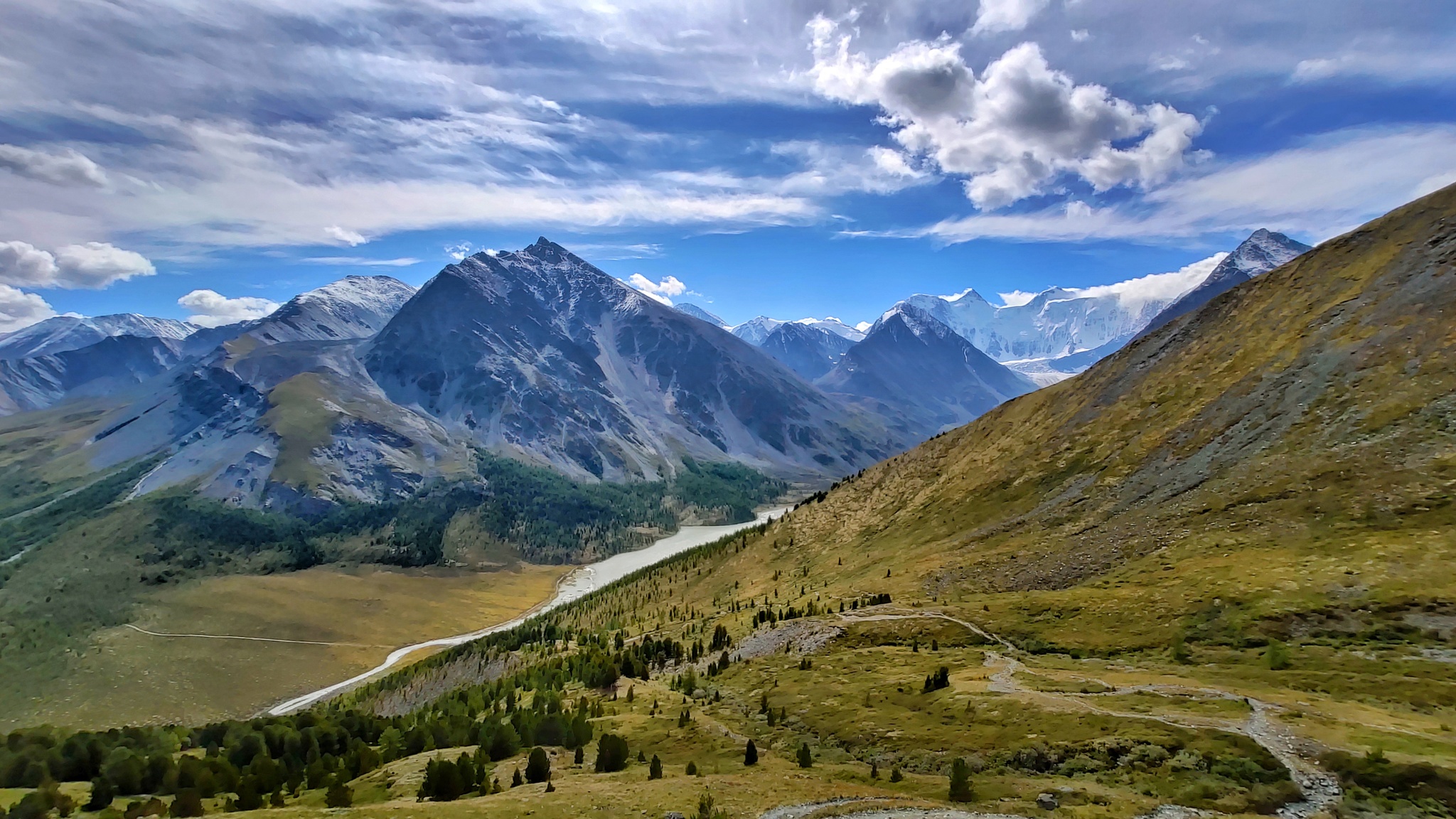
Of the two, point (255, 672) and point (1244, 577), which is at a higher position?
point (1244, 577)

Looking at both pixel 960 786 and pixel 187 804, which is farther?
pixel 187 804

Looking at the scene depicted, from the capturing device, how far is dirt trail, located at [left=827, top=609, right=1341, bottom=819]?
36.4m

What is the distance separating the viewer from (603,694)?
93.5m

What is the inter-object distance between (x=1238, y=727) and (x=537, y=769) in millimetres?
50429

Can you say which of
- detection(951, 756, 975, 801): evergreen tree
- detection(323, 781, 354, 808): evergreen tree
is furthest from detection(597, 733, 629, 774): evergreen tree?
detection(951, 756, 975, 801): evergreen tree

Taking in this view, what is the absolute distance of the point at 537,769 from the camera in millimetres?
57219

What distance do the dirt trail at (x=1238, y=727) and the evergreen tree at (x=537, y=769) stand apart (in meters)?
29.0

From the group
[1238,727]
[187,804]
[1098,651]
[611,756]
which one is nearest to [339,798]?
[187,804]

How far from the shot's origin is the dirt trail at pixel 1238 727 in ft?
120

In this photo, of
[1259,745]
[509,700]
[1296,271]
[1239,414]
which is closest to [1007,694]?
[1259,745]

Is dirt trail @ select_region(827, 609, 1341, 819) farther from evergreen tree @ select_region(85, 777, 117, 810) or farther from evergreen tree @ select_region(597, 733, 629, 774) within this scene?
evergreen tree @ select_region(85, 777, 117, 810)

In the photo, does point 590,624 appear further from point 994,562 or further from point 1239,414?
point 1239,414

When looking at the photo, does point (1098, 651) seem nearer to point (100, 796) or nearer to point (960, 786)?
point (960, 786)

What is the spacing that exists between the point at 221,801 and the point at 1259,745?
85.0 meters
